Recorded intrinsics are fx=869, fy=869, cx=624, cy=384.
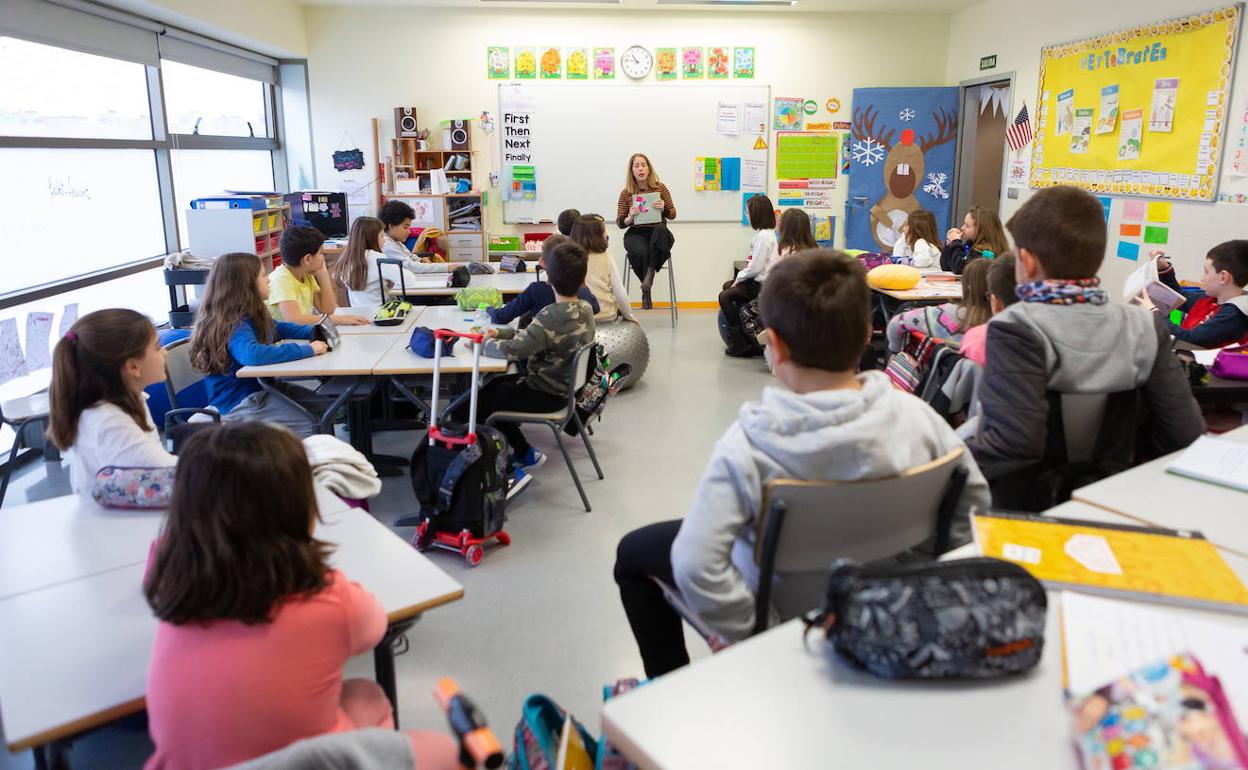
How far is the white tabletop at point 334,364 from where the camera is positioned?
332 centimetres

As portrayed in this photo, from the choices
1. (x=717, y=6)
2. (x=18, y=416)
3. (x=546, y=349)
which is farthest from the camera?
(x=717, y=6)

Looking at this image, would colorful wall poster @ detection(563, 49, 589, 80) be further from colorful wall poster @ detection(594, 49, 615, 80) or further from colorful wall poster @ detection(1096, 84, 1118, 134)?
colorful wall poster @ detection(1096, 84, 1118, 134)

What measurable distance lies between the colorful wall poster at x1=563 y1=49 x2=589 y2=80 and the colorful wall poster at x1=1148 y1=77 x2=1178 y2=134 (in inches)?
181

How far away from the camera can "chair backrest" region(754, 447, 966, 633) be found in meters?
1.47

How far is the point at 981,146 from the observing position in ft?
27.3

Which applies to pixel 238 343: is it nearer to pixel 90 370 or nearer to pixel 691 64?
A: pixel 90 370

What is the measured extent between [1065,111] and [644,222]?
3.37m

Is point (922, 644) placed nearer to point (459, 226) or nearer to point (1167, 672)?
point (1167, 672)

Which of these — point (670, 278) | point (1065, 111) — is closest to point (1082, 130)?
point (1065, 111)

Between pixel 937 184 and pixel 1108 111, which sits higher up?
pixel 1108 111

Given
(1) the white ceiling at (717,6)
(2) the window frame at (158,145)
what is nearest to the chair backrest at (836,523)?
(2) the window frame at (158,145)

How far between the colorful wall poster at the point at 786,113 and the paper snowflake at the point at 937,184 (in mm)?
1332

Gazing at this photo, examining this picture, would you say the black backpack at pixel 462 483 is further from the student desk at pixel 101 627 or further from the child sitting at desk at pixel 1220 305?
the child sitting at desk at pixel 1220 305

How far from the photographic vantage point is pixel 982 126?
27.0ft
